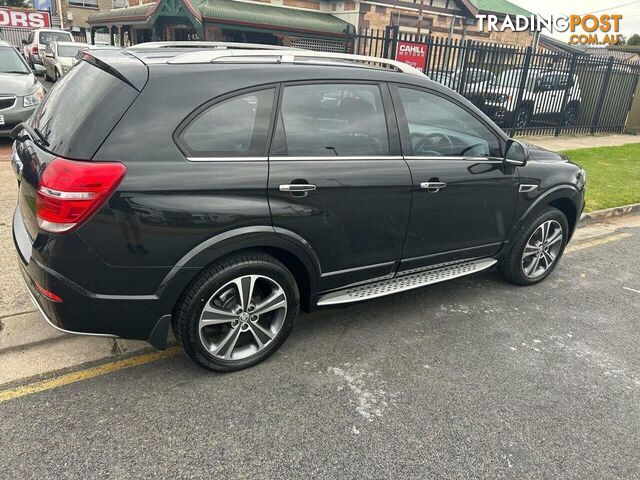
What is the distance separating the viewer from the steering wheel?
11.0 feet

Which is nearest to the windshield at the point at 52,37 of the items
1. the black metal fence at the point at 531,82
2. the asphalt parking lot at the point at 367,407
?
the black metal fence at the point at 531,82

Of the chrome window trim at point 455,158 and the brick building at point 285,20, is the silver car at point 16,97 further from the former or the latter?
the brick building at point 285,20

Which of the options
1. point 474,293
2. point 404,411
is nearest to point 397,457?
point 404,411

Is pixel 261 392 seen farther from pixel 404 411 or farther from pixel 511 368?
pixel 511 368

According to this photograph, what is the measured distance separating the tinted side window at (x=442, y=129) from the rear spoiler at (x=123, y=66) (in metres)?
1.62

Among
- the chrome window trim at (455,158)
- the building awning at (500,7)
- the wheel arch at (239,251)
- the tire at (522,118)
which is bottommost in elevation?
the tire at (522,118)

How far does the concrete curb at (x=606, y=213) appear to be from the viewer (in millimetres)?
6440

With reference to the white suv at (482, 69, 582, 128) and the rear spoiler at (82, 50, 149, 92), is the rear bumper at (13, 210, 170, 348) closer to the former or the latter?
the rear spoiler at (82, 50, 149, 92)

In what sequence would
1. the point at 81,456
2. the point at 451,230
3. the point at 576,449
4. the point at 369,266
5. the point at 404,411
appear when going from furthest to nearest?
the point at 451,230, the point at 369,266, the point at 404,411, the point at 576,449, the point at 81,456

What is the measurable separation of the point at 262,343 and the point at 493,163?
2134 mm

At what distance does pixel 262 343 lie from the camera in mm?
3020

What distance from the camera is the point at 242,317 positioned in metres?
2.87

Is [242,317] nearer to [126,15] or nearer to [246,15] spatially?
[246,15]

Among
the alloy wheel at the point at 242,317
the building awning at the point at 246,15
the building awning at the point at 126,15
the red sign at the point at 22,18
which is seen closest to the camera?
the alloy wheel at the point at 242,317
